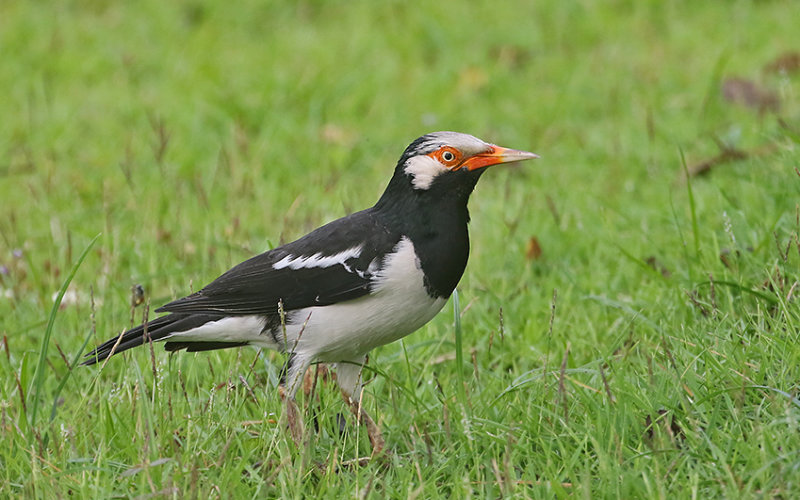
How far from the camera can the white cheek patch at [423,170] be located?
3680 mm

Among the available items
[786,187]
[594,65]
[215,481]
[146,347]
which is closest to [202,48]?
[594,65]

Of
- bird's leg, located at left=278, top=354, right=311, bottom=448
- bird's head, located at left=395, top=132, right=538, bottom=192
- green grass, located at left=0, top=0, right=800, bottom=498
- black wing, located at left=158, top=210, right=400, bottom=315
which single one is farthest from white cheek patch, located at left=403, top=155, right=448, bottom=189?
bird's leg, located at left=278, top=354, right=311, bottom=448

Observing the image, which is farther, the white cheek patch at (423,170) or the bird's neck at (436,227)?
the white cheek patch at (423,170)

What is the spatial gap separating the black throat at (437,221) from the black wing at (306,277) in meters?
0.07

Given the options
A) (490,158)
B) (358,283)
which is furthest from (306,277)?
(490,158)

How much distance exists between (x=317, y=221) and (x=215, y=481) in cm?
271

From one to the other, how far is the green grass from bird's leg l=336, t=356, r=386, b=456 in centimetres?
7

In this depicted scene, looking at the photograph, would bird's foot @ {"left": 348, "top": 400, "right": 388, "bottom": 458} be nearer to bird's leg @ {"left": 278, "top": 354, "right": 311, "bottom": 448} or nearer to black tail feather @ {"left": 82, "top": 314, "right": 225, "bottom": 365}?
bird's leg @ {"left": 278, "top": 354, "right": 311, "bottom": 448}

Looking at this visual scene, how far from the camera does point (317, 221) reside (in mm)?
5703

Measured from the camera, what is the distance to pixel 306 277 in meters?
3.72

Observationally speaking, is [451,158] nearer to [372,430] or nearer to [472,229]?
[372,430]

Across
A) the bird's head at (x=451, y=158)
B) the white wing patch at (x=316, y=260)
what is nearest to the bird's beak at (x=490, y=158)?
the bird's head at (x=451, y=158)

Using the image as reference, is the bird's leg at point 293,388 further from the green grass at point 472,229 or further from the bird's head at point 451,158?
the bird's head at point 451,158

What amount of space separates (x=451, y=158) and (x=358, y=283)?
55 cm
